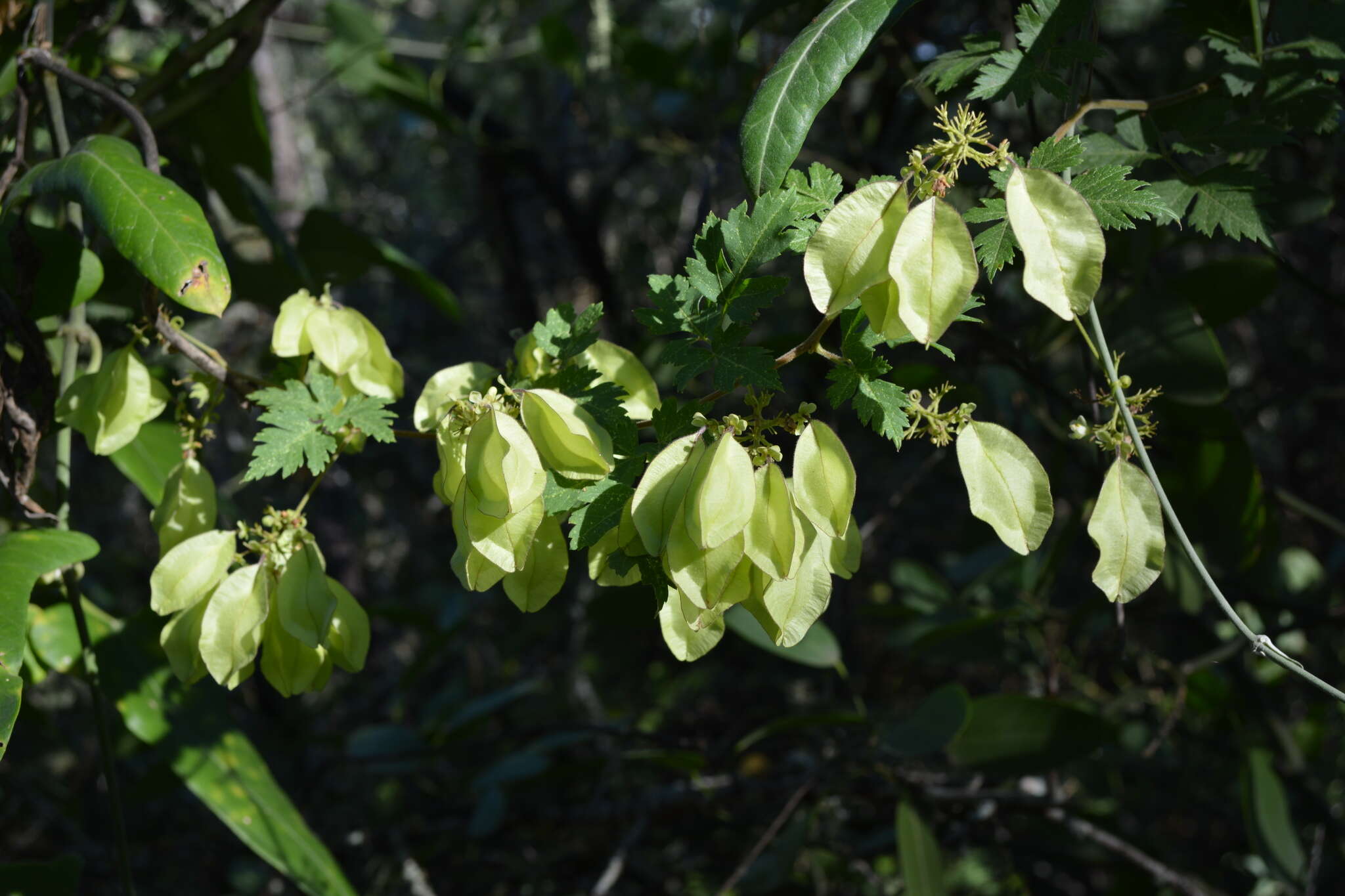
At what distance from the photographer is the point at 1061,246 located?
513 mm

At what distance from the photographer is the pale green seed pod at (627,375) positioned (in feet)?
2.27

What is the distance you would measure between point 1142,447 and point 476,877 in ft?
5.04

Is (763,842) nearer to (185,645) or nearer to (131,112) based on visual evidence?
(185,645)

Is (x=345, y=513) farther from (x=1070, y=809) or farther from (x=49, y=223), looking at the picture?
(x=1070, y=809)

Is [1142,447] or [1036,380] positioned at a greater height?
[1142,447]

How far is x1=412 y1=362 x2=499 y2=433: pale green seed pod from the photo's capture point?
71 cm


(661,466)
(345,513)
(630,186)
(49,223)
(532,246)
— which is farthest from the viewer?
(630,186)

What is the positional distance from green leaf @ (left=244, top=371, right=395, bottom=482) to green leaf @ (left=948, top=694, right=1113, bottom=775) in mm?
830

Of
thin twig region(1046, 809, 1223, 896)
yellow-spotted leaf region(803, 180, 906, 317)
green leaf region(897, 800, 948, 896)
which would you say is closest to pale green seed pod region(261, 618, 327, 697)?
yellow-spotted leaf region(803, 180, 906, 317)

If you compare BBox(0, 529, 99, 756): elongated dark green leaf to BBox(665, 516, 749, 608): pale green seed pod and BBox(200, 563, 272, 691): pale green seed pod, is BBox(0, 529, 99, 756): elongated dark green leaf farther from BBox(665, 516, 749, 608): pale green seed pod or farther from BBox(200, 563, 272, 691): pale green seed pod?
BBox(665, 516, 749, 608): pale green seed pod

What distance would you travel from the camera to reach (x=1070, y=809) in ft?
4.48

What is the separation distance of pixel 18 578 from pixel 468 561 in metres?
0.38

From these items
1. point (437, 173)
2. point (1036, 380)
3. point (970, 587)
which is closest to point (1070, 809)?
point (970, 587)

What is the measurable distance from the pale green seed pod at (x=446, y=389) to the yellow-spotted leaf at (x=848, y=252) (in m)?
0.29
